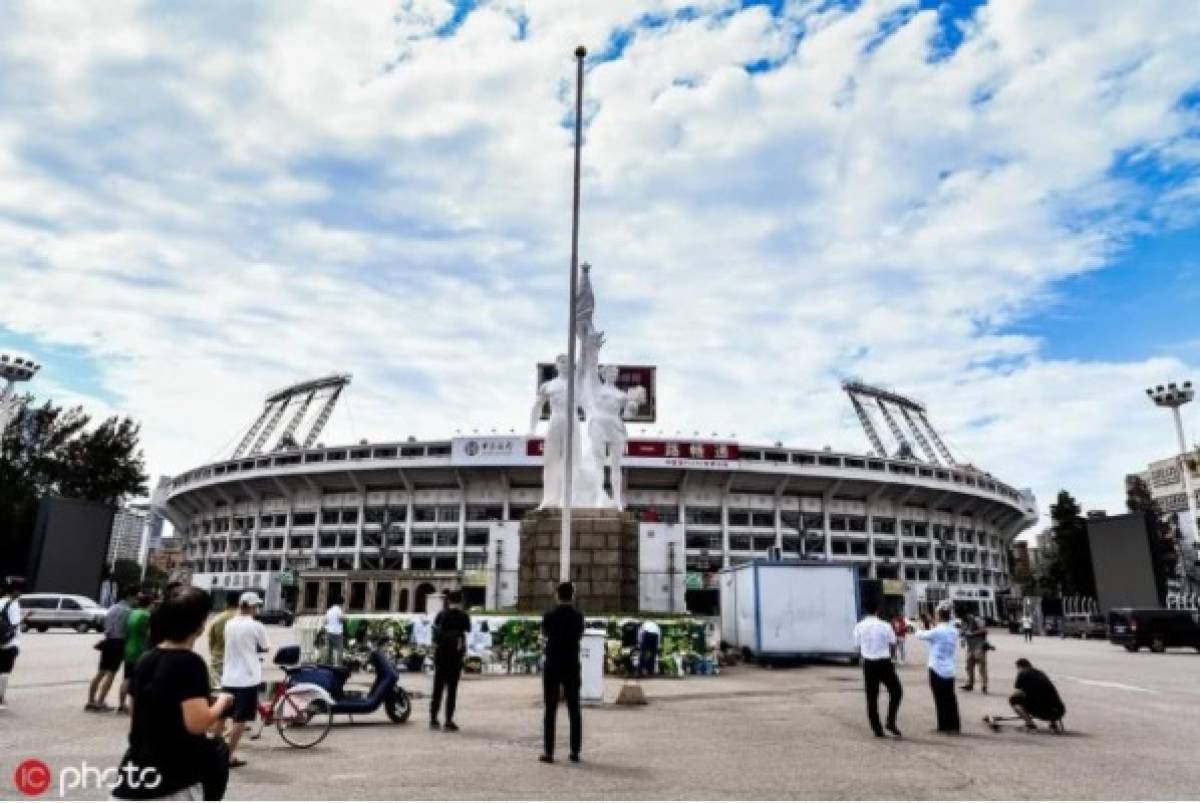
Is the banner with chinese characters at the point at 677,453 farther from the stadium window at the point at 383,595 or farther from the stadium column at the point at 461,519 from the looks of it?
the stadium window at the point at 383,595

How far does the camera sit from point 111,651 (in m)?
11.1

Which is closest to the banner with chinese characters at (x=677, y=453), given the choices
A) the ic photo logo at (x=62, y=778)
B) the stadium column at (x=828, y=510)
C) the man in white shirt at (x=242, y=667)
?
the stadium column at (x=828, y=510)

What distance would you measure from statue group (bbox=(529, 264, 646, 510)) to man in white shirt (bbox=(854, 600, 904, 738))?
34.6ft

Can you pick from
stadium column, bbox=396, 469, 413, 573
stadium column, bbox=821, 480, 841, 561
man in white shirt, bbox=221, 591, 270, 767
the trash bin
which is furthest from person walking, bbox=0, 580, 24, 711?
stadium column, bbox=821, 480, 841, 561

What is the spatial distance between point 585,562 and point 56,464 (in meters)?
45.8

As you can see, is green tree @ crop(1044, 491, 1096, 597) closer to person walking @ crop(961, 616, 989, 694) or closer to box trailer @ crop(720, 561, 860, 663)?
box trailer @ crop(720, 561, 860, 663)

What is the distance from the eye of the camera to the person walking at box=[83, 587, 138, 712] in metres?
10.9

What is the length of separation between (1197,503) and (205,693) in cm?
10181

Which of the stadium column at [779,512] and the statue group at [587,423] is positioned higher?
the stadium column at [779,512]

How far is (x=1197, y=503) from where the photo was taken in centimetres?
8181

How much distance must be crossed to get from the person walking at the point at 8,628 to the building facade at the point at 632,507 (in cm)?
5196

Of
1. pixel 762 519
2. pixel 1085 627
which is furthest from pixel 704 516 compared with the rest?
pixel 1085 627

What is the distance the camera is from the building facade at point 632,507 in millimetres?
65625

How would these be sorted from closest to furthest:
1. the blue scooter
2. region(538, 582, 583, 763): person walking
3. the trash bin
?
region(538, 582, 583, 763): person walking → the blue scooter → the trash bin
